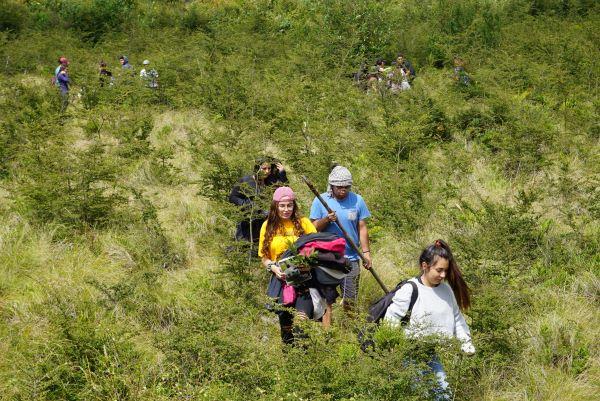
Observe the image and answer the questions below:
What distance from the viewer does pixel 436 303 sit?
4395mm

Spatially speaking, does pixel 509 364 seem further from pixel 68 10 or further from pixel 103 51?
pixel 68 10

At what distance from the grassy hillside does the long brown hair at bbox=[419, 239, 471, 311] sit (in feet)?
1.49

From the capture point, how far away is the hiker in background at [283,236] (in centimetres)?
531

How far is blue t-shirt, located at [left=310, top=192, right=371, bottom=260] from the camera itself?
5.95 metres

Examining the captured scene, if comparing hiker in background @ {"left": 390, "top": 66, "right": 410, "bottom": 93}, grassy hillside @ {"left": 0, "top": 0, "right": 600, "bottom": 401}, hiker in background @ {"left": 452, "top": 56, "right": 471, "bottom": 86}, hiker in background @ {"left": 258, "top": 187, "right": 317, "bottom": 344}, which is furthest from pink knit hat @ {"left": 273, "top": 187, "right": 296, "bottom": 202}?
hiker in background @ {"left": 452, "top": 56, "right": 471, "bottom": 86}

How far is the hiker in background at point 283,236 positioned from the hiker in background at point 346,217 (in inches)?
12.2

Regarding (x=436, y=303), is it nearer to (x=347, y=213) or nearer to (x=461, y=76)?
(x=347, y=213)

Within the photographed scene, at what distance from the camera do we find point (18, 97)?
1291 centimetres

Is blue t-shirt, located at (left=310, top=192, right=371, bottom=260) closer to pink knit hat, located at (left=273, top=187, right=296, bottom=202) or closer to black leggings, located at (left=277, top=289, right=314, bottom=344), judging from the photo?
pink knit hat, located at (left=273, top=187, right=296, bottom=202)

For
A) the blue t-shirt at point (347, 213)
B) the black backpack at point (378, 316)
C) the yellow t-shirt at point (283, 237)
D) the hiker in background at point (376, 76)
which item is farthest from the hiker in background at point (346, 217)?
the hiker in background at point (376, 76)

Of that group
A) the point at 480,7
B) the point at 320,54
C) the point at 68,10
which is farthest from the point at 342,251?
the point at 68,10

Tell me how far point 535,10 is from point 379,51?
6.10 meters

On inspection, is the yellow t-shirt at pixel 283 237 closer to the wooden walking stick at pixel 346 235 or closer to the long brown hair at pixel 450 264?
the wooden walking stick at pixel 346 235

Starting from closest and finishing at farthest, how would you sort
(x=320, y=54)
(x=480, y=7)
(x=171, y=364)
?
1. (x=171, y=364)
2. (x=320, y=54)
3. (x=480, y=7)
